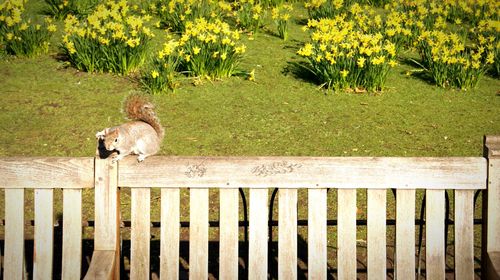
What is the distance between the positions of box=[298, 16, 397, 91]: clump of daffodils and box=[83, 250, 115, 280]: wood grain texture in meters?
4.65

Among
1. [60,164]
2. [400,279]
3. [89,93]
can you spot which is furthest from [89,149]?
[400,279]

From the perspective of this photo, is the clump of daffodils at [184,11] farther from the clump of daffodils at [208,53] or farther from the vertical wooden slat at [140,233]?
the vertical wooden slat at [140,233]

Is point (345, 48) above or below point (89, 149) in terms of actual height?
above

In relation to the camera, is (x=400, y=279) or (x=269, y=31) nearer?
(x=400, y=279)

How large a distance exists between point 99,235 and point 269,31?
22.5 ft

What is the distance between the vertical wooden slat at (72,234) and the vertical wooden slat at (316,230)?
941mm

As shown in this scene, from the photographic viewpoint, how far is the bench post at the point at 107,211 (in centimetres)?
→ 296

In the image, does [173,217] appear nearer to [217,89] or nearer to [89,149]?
[89,149]

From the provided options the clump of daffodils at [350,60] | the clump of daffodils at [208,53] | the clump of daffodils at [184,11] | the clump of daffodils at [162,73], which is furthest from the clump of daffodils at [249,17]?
the clump of daffodils at [162,73]

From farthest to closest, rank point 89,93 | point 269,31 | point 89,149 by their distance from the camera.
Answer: point 269,31 < point 89,93 < point 89,149

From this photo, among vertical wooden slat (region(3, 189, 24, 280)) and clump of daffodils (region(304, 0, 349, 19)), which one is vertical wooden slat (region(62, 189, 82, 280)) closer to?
vertical wooden slat (region(3, 189, 24, 280))

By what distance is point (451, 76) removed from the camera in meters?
7.86

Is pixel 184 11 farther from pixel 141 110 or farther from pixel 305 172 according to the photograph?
pixel 305 172

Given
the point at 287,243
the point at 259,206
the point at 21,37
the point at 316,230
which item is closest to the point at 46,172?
the point at 259,206
